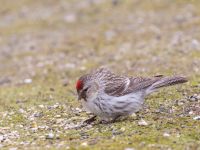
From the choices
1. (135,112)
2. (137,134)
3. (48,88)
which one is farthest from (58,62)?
(137,134)

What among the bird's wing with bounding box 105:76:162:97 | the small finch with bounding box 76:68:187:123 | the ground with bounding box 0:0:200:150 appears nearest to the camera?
the ground with bounding box 0:0:200:150

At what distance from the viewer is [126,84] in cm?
984

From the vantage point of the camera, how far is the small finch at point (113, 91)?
373 inches

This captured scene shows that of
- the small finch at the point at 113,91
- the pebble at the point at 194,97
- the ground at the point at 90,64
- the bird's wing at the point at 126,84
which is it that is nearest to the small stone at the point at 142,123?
the ground at the point at 90,64

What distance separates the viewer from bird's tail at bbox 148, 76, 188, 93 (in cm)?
970

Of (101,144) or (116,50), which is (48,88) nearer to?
(116,50)

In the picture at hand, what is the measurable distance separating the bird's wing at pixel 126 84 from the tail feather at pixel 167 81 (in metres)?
0.07

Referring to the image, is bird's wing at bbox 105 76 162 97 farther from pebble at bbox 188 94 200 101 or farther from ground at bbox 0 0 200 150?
pebble at bbox 188 94 200 101

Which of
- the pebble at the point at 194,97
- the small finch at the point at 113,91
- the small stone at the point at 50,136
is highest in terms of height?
the small finch at the point at 113,91

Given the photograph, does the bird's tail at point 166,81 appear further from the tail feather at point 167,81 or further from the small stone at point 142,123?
the small stone at point 142,123

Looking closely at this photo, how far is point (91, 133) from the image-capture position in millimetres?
9312

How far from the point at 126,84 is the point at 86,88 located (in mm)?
688

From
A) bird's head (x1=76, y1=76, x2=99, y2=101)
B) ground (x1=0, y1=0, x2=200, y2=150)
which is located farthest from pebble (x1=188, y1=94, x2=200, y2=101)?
bird's head (x1=76, y1=76, x2=99, y2=101)

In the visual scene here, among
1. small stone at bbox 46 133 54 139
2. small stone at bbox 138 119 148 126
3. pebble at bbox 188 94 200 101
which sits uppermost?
pebble at bbox 188 94 200 101
